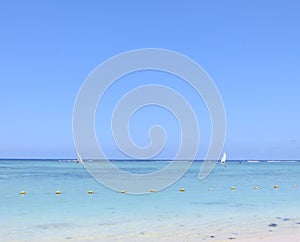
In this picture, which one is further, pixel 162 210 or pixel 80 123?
pixel 162 210

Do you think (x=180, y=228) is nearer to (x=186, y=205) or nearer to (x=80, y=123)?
(x=80, y=123)

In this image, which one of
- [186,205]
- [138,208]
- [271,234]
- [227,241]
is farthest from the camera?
[186,205]

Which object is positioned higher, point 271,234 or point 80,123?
point 80,123

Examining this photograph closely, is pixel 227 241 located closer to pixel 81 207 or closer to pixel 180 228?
pixel 180 228

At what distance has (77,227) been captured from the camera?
14.1 m

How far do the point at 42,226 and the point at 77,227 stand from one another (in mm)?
1172

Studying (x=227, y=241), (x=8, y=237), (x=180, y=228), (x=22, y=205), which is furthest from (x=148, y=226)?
(x=22, y=205)

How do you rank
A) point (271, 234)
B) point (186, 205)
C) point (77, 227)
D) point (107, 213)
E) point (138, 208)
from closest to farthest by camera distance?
point (271, 234), point (77, 227), point (107, 213), point (138, 208), point (186, 205)

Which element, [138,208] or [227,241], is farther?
[138,208]

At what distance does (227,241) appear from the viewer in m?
12.0

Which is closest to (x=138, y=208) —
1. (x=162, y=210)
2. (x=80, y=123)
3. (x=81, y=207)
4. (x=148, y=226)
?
(x=162, y=210)

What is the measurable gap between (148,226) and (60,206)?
22.2 feet

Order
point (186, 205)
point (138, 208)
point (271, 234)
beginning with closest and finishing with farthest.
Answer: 1. point (271, 234)
2. point (138, 208)
3. point (186, 205)

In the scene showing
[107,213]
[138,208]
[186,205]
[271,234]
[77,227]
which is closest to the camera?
[271,234]
